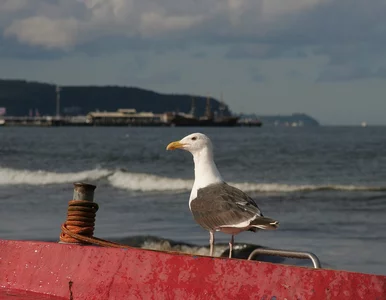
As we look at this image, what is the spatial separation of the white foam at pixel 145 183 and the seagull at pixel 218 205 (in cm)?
2173

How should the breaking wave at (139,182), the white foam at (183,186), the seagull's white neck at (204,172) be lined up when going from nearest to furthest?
the seagull's white neck at (204,172), the white foam at (183,186), the breaking wave at (139,182)

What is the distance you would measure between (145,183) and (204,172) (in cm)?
2437

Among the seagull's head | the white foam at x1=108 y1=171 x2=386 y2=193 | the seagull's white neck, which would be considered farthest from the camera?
the white foam at x1=108 y1=171 x2=386 y2=193

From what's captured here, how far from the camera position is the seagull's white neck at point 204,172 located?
6629 mm

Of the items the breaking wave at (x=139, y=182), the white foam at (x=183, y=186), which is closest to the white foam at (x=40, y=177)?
the breaking wave at (x=139, y=182)

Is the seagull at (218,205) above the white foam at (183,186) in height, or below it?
above

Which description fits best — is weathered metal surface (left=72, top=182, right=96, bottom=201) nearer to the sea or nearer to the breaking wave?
the sea

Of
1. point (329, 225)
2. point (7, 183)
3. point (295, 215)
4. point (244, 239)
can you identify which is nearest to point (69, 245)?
point (244, 239)

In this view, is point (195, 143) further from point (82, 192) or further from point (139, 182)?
point (139, 182)

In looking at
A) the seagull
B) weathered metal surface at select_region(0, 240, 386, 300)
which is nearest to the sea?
the seagull

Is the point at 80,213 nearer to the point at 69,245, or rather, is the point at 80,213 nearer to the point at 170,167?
the point at 69,245

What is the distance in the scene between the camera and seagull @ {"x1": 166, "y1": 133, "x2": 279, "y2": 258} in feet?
19.9

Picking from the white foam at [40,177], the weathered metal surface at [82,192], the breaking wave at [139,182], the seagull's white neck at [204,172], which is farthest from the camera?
the white foam at [40,177]

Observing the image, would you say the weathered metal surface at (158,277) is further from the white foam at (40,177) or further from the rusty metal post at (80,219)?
the white foam at (40,177)
